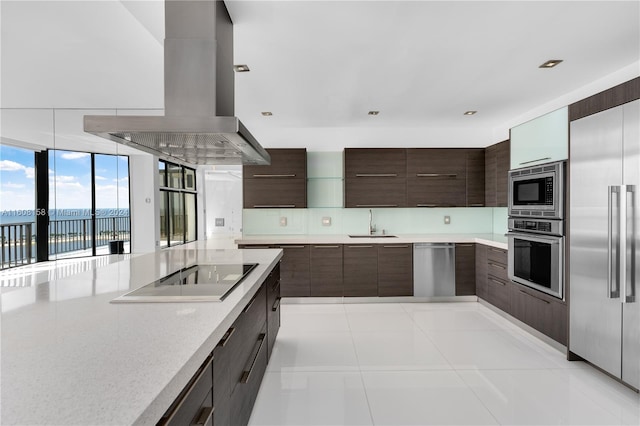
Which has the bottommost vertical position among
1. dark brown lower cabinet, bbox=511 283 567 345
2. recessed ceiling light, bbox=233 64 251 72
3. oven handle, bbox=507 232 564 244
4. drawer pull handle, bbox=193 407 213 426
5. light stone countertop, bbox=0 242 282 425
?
dark brown lower cabinet, bbox=511 283 567 345

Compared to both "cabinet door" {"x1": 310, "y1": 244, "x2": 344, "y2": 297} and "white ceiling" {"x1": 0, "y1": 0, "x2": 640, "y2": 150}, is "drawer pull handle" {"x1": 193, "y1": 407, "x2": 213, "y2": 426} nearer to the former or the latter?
"white ceiling" {"x1": 0, "y1": 0, "x2": 640, "y2": 150}

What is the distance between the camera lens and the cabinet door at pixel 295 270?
474 cm

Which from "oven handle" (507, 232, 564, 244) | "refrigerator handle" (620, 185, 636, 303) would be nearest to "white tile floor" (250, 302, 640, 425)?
"refrigerator handle" (620, 185, 636, 303)

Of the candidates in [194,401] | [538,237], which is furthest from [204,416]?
[538,237]

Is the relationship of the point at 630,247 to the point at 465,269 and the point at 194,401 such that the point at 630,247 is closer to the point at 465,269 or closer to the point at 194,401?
the point at 465,269

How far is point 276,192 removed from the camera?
5.00m

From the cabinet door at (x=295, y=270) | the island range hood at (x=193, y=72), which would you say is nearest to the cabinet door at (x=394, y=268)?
the cabinet door at (x=295, y=270)

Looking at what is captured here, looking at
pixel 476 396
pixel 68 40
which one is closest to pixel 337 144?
pixel 68 40

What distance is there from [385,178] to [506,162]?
4.91 feet

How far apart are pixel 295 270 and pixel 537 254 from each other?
2.74 metres

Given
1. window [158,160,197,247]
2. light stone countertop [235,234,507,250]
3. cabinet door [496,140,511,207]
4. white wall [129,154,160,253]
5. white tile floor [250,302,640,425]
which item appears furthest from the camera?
window [158,160,197,247]

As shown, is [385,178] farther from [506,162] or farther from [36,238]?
[36,238]

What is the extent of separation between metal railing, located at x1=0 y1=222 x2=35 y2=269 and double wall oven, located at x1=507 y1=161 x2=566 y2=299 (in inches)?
268

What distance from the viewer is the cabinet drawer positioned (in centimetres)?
94
